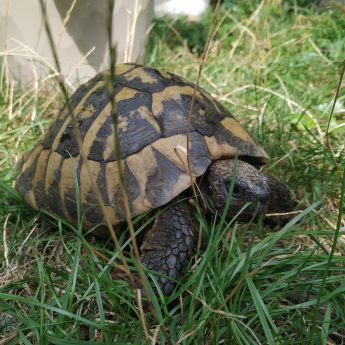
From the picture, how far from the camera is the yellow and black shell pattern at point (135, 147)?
1.75 meters

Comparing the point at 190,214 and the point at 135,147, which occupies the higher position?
the point at 135,147

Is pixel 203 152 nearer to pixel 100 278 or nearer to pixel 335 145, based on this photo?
pixel 100 278

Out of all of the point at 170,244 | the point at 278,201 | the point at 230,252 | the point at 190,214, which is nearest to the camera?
the point at 230,252

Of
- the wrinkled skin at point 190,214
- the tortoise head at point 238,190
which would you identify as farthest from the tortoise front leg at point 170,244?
the tortoise head at point 238,190

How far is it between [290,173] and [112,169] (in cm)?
102

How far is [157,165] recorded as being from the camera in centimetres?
176

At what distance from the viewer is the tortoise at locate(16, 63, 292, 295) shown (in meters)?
1.71

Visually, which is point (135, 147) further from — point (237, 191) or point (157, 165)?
point (237, 191)

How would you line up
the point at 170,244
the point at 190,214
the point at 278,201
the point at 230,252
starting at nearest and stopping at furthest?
the point at 230,252 → the point at 170,244 → the point at 190,214 → the point at 278,201

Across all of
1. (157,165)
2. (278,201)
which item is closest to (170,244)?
(157,165)

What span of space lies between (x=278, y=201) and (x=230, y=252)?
631mm

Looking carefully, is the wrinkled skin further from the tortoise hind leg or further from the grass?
the tortoise hind leg

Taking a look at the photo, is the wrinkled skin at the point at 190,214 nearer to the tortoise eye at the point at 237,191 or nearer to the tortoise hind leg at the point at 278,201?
the tortoise eye at the point at 237,191

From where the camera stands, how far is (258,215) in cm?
176
